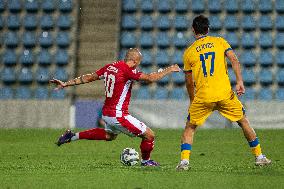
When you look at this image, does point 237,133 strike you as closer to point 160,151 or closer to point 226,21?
point 160,151

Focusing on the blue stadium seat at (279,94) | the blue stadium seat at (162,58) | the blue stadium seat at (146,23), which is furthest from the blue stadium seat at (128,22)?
the blue stadium seat at (279,94)

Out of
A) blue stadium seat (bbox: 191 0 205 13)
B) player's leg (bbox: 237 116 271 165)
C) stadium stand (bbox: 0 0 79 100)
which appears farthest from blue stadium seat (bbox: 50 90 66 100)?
player's leg (bbox: 237 116 271 165)

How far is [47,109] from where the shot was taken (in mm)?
20438

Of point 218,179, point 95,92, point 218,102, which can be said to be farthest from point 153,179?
point 95,92

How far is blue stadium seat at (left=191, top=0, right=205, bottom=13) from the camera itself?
2392 centimetres

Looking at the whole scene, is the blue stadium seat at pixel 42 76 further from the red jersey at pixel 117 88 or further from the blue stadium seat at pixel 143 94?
the red jersey at pixel 117 88

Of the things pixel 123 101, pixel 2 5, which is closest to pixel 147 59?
pixel 2 5

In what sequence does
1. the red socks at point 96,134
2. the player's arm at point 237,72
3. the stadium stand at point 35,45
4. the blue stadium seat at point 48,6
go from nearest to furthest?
the player's arm at point 237,72
the red socks at point 96,134
the stadium stand at point 35,45
the blue stadium seat at point 48,6

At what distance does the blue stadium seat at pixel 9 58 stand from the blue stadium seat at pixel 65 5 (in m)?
2.07

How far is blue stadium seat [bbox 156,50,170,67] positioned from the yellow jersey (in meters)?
14.1

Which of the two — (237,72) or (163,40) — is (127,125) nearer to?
(237,72)

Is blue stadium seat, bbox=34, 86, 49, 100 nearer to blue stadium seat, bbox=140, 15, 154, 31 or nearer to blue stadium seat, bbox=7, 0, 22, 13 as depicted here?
blue stadium seat, bbox=7, 0, 22, 13

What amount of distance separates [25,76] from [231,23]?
6.63 m

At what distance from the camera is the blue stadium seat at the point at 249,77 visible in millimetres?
22630
